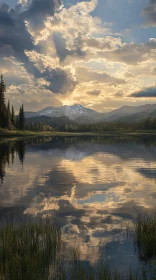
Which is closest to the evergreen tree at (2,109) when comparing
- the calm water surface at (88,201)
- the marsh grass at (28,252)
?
the calm water surface at (88,201)

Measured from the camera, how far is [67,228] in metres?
16.2

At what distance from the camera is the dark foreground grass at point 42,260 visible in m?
10.0

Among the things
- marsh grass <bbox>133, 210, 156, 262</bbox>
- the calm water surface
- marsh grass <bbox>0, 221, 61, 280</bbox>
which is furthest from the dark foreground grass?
marsh grass <bbox>133, 210, 156, 262</bbox>

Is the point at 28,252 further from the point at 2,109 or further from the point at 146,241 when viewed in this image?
the point at 2,109

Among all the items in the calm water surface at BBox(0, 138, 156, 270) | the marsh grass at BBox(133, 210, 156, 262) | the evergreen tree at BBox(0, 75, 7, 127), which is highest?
the evergreen tree at BBox(0, 75, 7, 127)

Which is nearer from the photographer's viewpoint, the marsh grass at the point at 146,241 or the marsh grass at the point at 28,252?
the marsh grass at the point at 28,252

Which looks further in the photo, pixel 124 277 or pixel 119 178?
pixel 119 178

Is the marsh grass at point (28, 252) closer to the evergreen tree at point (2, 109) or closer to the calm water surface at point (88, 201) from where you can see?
the calm water surface at point (88, 201)

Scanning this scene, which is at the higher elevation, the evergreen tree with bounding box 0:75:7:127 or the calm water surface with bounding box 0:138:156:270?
the evergreen tree with bounding box 0:75:7:127

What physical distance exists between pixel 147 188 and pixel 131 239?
14.7 m

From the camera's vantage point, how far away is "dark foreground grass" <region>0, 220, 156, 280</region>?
32.9ft

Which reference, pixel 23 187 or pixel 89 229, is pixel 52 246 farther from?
pixel 23 187

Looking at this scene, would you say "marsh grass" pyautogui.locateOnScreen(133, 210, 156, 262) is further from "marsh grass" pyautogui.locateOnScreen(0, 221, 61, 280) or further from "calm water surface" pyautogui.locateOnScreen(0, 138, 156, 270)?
"marsh grass" pyautogui.locateOnScreen(0, 221, 61, 280)

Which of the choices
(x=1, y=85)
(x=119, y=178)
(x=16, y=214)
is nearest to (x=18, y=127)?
(x=1, y=85)
